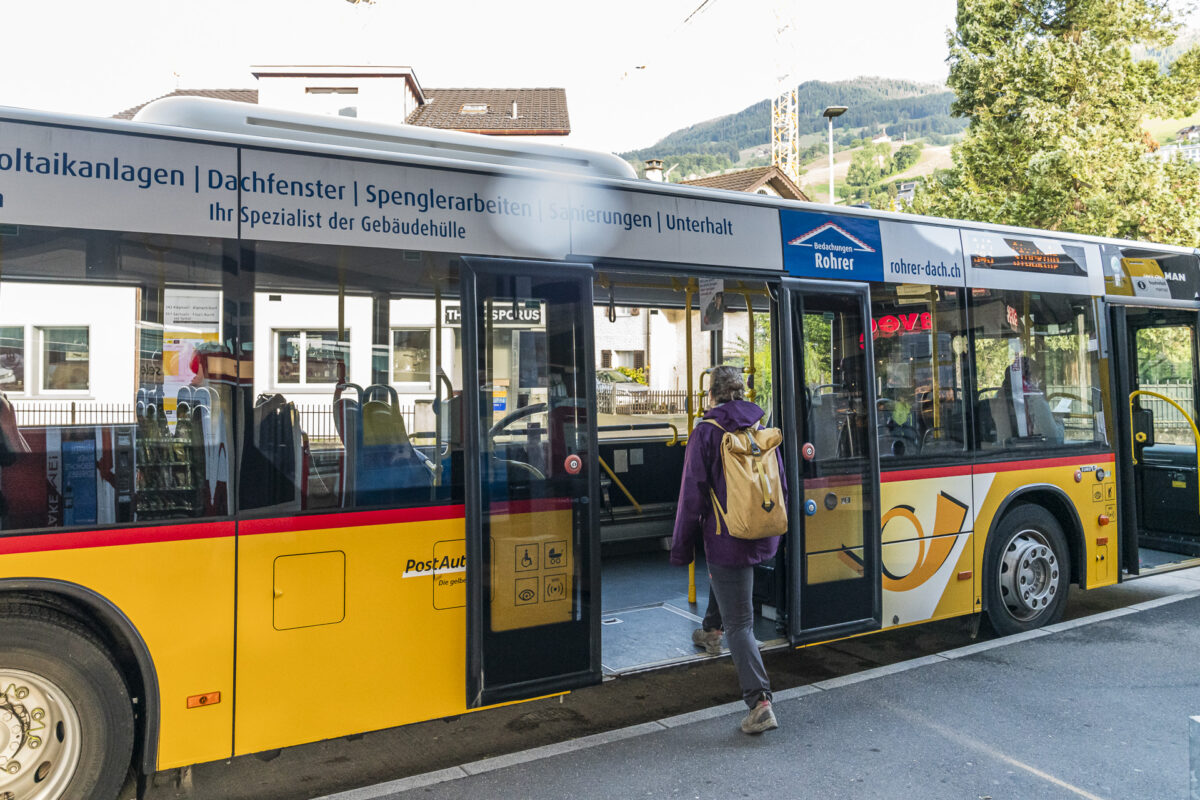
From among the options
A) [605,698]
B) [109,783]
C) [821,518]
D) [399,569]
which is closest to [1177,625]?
[821,518]

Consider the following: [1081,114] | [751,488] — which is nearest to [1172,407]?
[751,488]

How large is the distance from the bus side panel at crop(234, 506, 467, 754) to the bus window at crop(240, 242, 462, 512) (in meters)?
0.16

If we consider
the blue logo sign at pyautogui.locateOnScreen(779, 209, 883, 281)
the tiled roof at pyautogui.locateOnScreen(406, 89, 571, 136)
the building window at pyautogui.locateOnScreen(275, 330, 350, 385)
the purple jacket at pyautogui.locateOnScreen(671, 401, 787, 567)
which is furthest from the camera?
the tiled roof at pyautogui.locateOnScreen(406, 89, 571, 136)

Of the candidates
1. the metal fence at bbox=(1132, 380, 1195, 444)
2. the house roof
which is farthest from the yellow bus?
the house roof

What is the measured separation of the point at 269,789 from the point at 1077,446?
19.6 feet

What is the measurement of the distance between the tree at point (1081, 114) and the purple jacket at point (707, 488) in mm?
13093

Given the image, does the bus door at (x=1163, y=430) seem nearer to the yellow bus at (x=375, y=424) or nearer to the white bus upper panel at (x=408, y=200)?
the yellow bus at (x=375, y=424)

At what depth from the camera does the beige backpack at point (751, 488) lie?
4.47 m

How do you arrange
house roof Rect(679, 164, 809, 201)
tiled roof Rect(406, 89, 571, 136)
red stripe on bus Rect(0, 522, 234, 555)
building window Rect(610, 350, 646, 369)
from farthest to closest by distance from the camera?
tiled roof Rect(406, 89, 571, 136)
house roof Rect(679, 164, 809, 201)
building window Rect(610, 350, 646, 369)
red stripe on bus Rect(0, 522, 234, 555)

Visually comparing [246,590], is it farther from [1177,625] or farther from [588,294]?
[1177,625]

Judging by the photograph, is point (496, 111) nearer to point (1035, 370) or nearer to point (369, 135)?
point (1035, 370)

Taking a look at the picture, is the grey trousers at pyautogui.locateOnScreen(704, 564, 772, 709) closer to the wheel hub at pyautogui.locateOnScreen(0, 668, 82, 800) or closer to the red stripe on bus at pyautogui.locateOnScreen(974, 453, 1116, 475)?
the red stripe on bus at pyautogui.locateOnScreen(974, 453, 1116, 475)

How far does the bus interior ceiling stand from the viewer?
556 cm

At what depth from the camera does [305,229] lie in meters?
3.88
